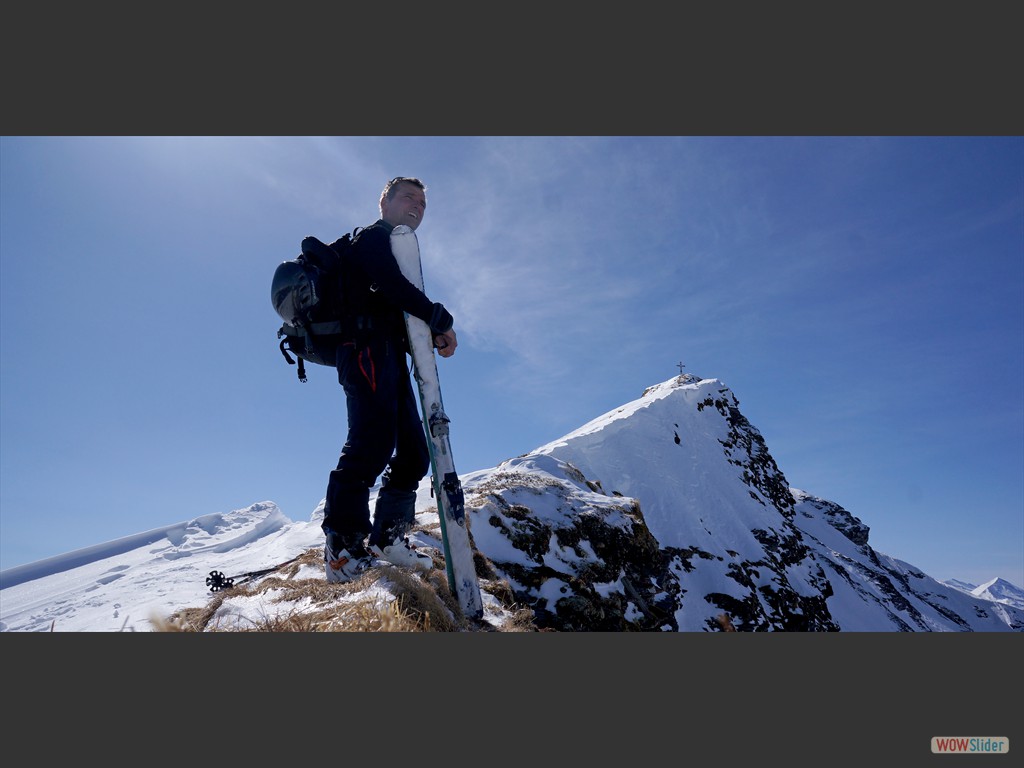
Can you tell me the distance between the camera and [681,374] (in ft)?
224

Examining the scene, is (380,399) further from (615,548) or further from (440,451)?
(615,548)

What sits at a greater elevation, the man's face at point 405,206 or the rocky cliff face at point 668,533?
the man's face at point 405,206

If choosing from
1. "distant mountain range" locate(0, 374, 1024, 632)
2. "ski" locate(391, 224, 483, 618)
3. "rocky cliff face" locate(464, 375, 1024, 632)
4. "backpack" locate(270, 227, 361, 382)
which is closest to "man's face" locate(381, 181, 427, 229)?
"ski" locate(391, 224, 483, 618)

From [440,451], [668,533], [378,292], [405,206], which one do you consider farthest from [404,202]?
[668,533]

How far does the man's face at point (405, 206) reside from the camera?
3971 mm

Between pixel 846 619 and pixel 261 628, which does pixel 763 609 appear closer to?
pixel 846 619

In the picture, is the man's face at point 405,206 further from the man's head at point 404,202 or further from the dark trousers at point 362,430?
the dark trousers at point 362,430

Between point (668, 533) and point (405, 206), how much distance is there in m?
37.5

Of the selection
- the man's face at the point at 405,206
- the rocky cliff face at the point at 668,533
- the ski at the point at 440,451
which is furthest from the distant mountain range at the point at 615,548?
the man's face at the point at 405,206

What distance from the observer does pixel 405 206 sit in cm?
397

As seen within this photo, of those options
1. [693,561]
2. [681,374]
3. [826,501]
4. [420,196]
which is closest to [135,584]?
[420,196]

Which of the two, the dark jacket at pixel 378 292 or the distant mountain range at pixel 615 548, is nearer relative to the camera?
the dark jacket at pixel 378 292

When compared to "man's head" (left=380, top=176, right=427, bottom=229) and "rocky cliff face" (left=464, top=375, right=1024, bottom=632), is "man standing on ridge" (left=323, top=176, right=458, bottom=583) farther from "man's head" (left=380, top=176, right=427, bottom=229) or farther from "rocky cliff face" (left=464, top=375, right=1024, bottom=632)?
"rocky cliff face" (left=464, top=375, right=1024, bottom=632)
